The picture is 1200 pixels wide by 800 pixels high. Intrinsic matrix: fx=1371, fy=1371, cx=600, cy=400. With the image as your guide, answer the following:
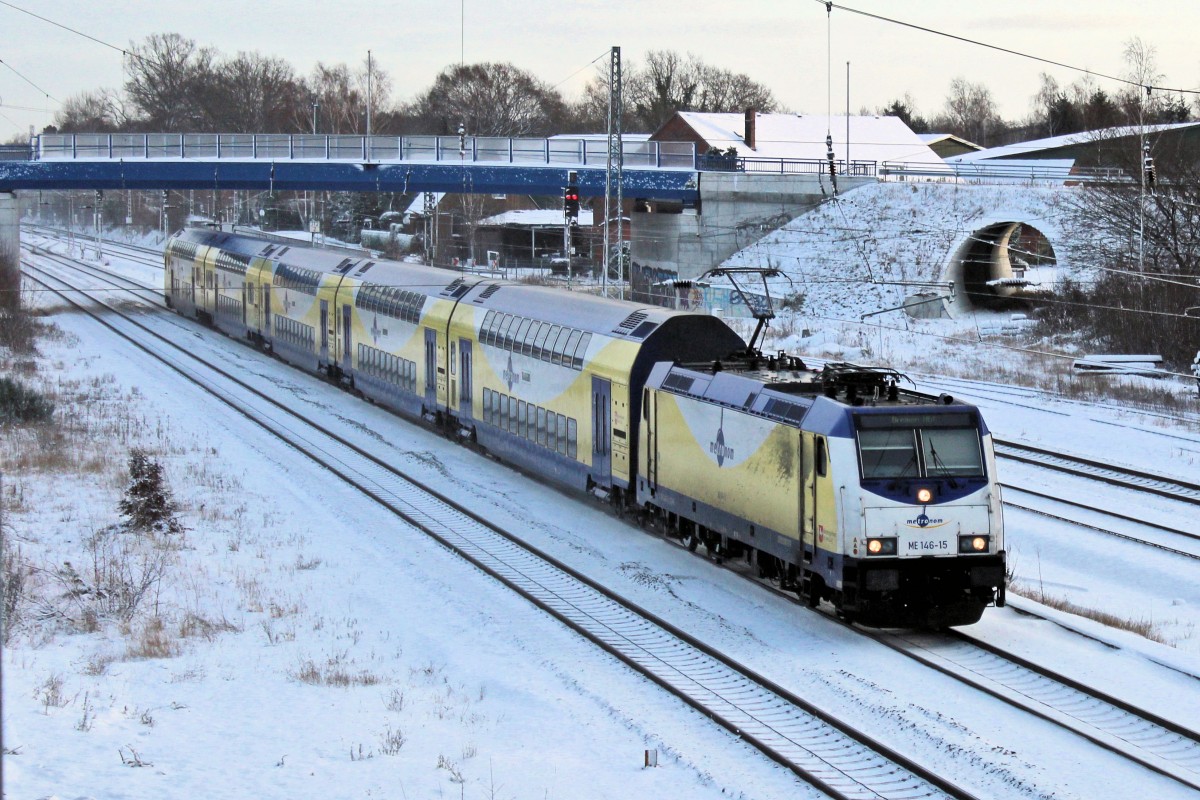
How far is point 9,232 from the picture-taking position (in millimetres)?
57688

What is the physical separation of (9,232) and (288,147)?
12.2m

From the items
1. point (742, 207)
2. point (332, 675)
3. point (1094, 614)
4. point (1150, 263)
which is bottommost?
point (1094, 614)

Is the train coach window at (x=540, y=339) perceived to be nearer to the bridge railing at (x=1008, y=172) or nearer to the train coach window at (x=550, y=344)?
the train coach window at (x=550, y=344)

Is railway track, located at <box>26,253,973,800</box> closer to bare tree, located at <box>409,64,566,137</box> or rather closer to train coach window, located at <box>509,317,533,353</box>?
train coach window, located at <box>509,317,533,353</box>

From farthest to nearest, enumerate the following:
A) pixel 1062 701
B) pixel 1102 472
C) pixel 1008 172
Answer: pixel 1008 172 < pixel 1102 472 < pixel 1062 701

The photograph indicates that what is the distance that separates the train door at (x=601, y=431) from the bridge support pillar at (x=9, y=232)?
40.3m

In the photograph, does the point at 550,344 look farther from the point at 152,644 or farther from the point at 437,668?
the point at 152,644

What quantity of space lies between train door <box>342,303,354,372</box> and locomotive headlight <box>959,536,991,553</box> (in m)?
25.3

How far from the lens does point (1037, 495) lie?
26156 mm

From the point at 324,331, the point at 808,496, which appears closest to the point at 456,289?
the point at 324,331

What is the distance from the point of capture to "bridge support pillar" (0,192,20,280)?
56.7 meters

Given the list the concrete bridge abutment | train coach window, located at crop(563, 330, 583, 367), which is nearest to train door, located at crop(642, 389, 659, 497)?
train coach window, located at crop(563, 330, 583, 367)

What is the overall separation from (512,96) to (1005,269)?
95.2 metres

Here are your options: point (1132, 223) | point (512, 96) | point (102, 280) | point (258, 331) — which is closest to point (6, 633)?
point (258, 331)
